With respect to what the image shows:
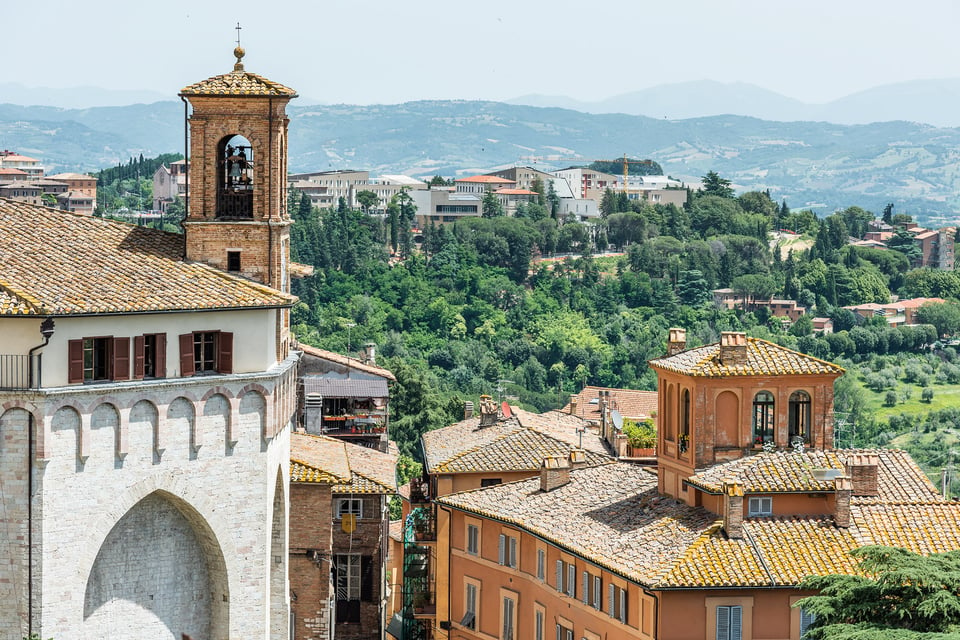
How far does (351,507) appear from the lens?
142ft

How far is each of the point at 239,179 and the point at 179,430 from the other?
6110 millimetres

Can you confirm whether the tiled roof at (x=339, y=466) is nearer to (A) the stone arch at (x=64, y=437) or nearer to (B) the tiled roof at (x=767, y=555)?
(B) the tiled roof at (x=767, y=555)

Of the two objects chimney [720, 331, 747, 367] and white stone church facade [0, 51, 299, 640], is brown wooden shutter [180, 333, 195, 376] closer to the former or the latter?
white stone church facade [0, 51, 299, 640]

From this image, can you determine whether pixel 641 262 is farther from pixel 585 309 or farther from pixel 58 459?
pixel 58 459

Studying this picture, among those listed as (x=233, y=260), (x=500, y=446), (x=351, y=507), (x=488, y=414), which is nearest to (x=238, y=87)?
(x=233, y=260)

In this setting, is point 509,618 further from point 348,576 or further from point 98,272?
point 98,272

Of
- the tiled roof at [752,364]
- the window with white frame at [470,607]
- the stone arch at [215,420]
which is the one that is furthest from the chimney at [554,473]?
the stone arch at [215,420]

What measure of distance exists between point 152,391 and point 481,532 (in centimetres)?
1868

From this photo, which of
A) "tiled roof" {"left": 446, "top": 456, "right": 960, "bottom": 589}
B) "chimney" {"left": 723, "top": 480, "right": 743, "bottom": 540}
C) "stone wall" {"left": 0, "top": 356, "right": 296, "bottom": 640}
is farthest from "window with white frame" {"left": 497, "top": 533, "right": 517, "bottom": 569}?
"stone wall" {"left": 0, "top": 356, "right": 296, "bottom": 640}

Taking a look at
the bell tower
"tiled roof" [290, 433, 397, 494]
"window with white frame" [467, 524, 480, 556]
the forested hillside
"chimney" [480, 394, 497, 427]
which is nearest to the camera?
the bell tower

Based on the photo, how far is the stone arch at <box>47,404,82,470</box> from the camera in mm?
29328

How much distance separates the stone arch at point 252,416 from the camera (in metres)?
32.3

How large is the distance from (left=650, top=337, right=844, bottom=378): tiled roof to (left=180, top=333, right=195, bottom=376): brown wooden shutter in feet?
51.2

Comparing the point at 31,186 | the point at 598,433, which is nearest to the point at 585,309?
the point at 31,186
